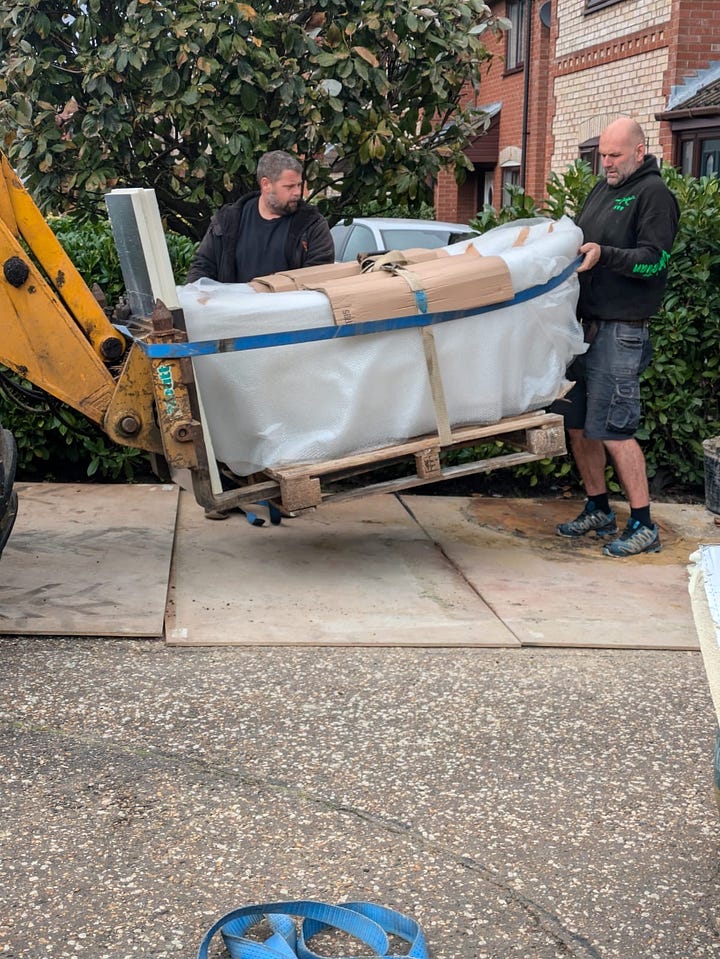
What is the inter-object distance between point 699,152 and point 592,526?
8609mm

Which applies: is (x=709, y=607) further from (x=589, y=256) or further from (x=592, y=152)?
(x=592, y=152)

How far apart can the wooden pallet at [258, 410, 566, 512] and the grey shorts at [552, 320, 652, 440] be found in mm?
391

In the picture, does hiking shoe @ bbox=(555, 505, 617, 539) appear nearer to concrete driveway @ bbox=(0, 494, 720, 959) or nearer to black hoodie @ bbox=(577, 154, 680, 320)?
concrete driveway @ bbox=(0, 494, 720, 959)

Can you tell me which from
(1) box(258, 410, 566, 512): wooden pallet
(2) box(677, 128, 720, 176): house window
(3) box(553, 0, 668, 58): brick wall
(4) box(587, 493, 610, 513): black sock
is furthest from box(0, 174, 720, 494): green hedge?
(3) box(553, 0, 668, 58): brick wall

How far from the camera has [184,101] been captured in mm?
6449

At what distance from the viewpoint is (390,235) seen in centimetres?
1144

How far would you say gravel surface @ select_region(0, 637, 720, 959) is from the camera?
295cm

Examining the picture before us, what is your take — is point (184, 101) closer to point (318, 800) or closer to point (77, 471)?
point (77, 471)

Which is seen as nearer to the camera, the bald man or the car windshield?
the bald man

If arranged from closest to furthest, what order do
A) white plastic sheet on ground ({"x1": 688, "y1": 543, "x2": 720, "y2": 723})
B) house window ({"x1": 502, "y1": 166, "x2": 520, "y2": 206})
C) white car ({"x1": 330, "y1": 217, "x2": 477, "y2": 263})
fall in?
white plastic sheet on ground ({"x1": 688, "y1": 543, "x2": 720, "y2": 723}) → white car ({"x1": 330, "y1": 217, "x2": 477, "y2": 263}) → house window ({"x1": 502, "y1": 166, "x2": 520, "y2": 206})

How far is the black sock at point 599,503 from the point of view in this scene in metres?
6.39

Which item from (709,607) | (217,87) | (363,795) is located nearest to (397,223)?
(217,87)

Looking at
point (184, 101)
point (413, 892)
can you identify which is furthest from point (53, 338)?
point (413, 892)

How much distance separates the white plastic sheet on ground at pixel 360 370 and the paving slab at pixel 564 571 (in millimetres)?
751
